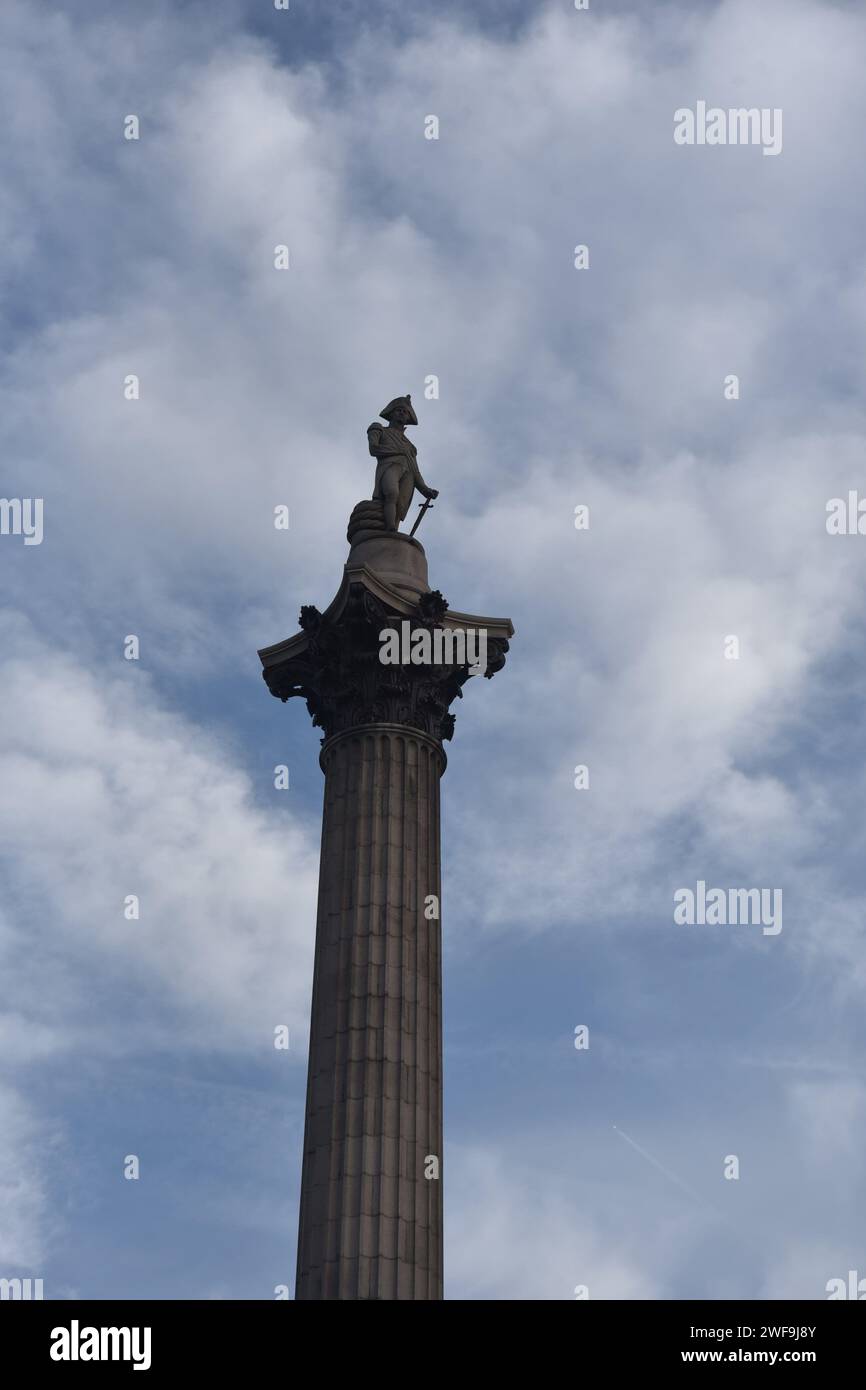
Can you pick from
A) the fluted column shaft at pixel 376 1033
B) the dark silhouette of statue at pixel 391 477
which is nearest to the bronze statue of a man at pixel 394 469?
the dark silhouette of statue at pixel 391 477

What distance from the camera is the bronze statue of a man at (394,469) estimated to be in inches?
1832

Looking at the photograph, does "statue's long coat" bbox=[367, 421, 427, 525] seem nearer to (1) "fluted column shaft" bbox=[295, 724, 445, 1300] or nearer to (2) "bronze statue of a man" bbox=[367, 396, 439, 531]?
(2) "bronze statue of a man" bbox=[367, 396, 439, 531]

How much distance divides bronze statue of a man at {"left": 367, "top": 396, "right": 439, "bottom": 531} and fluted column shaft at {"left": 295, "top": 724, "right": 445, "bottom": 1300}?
7089 millimetres

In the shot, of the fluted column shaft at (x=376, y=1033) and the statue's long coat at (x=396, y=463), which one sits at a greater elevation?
the statue's long coat at (x=396, y=463)

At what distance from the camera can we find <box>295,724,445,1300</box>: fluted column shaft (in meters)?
36.1

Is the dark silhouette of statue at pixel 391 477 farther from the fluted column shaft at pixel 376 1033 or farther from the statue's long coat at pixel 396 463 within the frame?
the fluted column shaft at pixel 376 1033

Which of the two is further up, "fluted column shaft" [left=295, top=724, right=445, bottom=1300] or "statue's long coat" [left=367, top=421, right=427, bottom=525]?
"statue's long coat" [left=367, top=421, right=427, bottom=525]

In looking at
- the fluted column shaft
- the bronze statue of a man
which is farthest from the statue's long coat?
the fluted column shaft

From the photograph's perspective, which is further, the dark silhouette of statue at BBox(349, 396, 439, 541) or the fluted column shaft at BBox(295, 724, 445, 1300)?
the dark silhouette of statue at BBox(349, 396, 439, 541)

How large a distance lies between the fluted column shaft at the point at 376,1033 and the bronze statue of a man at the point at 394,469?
709cm

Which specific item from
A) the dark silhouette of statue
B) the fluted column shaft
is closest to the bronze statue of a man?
the dark silhouette of statue
